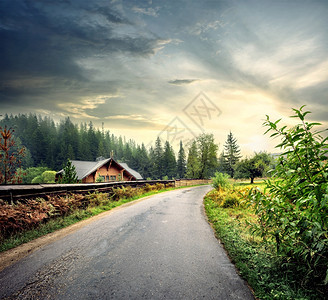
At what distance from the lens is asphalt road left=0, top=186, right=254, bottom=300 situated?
8.87ft

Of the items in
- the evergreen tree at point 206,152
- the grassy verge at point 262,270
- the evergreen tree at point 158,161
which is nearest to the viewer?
the grassy verge at point 262,270

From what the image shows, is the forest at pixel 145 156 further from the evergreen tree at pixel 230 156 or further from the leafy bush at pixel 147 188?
the leafy bush at pixel 147 188

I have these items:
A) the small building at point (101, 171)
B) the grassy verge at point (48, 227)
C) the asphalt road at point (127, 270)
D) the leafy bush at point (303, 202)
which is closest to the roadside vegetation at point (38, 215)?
the grassy verge at point (48, 227)

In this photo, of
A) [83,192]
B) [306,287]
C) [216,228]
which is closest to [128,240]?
[216,228]

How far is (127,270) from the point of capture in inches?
130

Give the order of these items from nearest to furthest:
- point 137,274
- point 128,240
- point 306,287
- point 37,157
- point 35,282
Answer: point 306,287 < point 35,282 < point 137,274 < point 128,240 < point 37,157

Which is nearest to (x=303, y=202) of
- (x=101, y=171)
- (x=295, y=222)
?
(x=295, y=222)

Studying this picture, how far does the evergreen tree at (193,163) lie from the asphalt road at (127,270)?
48.8 metres

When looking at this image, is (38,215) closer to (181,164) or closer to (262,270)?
(262,270)

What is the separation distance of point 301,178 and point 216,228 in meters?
4.82

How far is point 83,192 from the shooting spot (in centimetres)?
958

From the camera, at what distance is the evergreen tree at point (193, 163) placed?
53.1 metres

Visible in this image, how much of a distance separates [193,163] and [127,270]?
52615 mm

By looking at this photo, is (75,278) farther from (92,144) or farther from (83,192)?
(92,144)
